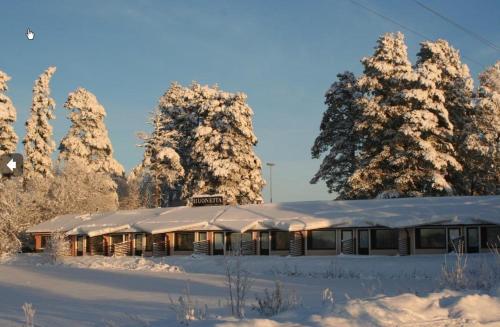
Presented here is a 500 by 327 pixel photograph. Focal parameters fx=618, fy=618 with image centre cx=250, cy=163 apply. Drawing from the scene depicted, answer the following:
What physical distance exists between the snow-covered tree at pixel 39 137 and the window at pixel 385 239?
3068cm

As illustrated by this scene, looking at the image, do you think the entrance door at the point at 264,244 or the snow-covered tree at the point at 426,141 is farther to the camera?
the snow-covered tree at the point at 426,141

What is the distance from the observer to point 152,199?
59969 mm

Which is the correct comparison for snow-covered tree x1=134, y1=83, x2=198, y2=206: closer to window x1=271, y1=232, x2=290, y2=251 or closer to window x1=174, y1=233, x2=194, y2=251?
window x1=174, y1=233, x2=194, y2=251

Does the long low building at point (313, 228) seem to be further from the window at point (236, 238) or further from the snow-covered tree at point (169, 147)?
the snow-covered tree at point (169, 147)

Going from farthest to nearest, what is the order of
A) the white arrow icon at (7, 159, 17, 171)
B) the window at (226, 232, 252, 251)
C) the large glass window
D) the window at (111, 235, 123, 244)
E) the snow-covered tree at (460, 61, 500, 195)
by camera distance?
the window at (111, 235, 123, 244) < the snow-covered tree at (460, 61, 500, 195) < the large glass window < the window at (226, 232, 252, 251) < the white arrow icon at (7, 159, 17, 171)

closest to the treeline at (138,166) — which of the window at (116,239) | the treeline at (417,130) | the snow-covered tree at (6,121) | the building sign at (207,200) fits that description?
the snow-covered tree at (6,121)

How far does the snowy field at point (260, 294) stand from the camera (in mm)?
8102

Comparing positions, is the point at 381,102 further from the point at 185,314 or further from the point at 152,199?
the point at 185,314

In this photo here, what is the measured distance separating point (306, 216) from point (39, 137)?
29.3 metres

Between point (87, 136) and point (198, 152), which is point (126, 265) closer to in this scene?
point (198, 152)

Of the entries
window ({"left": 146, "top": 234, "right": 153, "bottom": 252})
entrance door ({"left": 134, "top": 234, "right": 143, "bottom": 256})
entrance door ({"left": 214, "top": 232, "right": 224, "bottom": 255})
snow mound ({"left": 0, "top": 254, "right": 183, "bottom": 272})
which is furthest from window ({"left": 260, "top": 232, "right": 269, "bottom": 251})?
entrance door ({"left": 134, "top": 234, "right": 143, "bottom": 256})

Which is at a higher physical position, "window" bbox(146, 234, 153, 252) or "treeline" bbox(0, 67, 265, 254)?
Answer: "treeline" bbox(0, 67, 265, 254)

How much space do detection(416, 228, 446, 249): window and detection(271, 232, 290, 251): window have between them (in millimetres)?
7491

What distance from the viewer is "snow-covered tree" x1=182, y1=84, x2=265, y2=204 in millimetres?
50531
